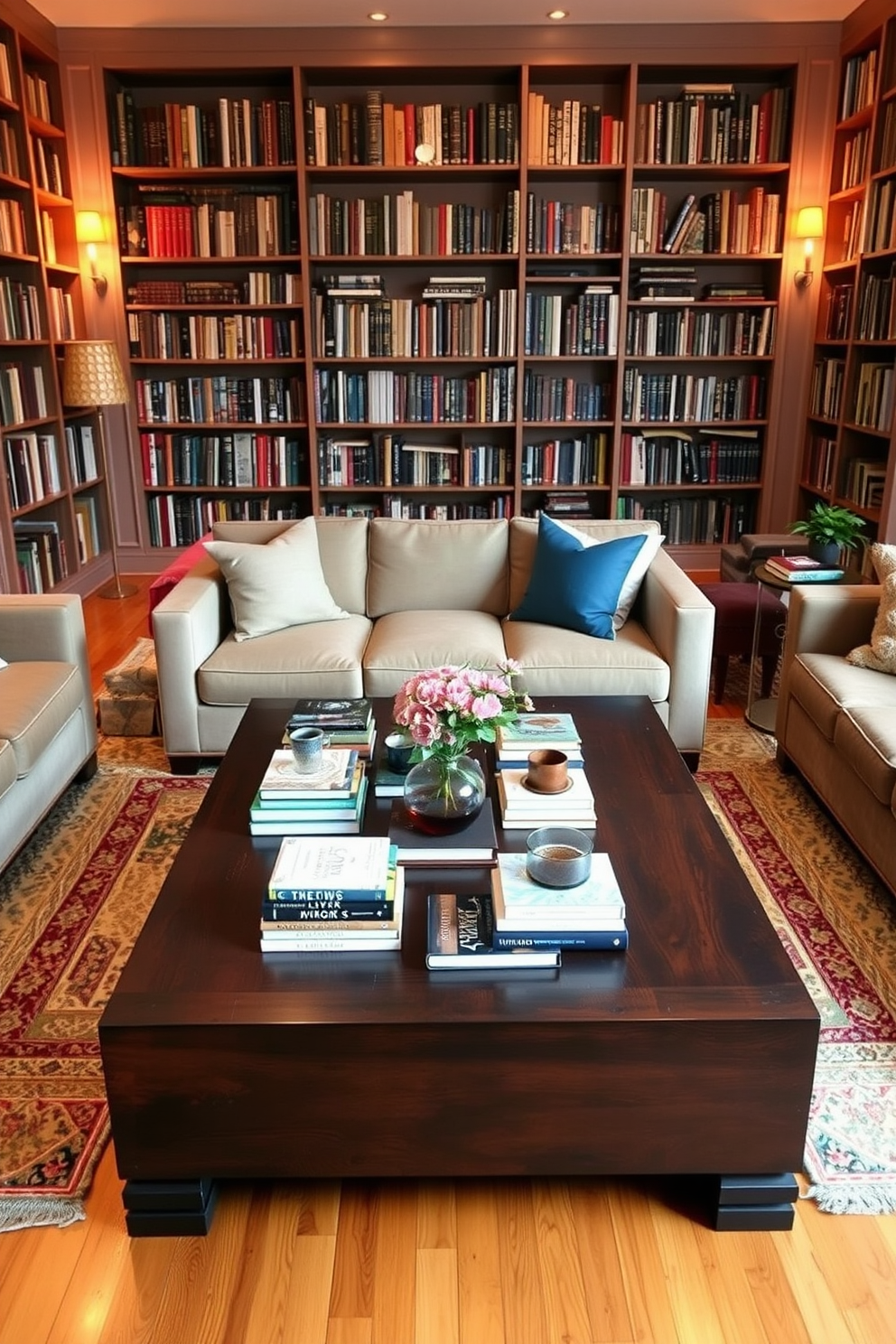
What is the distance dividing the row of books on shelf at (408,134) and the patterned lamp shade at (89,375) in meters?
1.40

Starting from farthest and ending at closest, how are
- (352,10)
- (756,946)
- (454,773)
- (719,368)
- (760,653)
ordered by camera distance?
1. (719,368)
2. (352,10)
3. (760,653)
4. (454,773)
5. (756,946)

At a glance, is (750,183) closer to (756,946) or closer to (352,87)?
(352,87)

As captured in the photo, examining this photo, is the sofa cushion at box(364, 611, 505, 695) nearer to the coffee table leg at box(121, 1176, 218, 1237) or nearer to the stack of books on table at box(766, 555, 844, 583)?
the stack of books on table at box(766, 555, 844, 583)

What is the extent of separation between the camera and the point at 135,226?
5.16m

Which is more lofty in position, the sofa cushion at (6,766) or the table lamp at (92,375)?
the table lamp at (92,375)

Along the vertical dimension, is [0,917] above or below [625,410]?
below

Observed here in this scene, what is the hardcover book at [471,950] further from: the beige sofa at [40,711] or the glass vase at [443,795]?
the beige sofa at [40,711]

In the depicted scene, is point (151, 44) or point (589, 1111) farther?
point (151, 44)

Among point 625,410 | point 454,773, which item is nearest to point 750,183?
point 625,410

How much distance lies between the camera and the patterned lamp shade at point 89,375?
4793 millimetres

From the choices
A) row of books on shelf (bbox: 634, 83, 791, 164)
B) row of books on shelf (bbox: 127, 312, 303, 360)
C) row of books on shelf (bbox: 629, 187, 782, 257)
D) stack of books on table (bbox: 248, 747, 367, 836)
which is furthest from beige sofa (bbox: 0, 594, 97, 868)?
row of books on shelf (bbox: 634, 83, 791, 164)

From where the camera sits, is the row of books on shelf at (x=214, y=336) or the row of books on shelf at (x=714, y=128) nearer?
the row of books on shelf at (x=714, y=128)

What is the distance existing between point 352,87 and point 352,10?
0.51m

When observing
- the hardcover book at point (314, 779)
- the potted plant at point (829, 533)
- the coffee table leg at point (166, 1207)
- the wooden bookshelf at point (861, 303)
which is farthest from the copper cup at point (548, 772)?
the wooden bookshelf at point (861, 303)
